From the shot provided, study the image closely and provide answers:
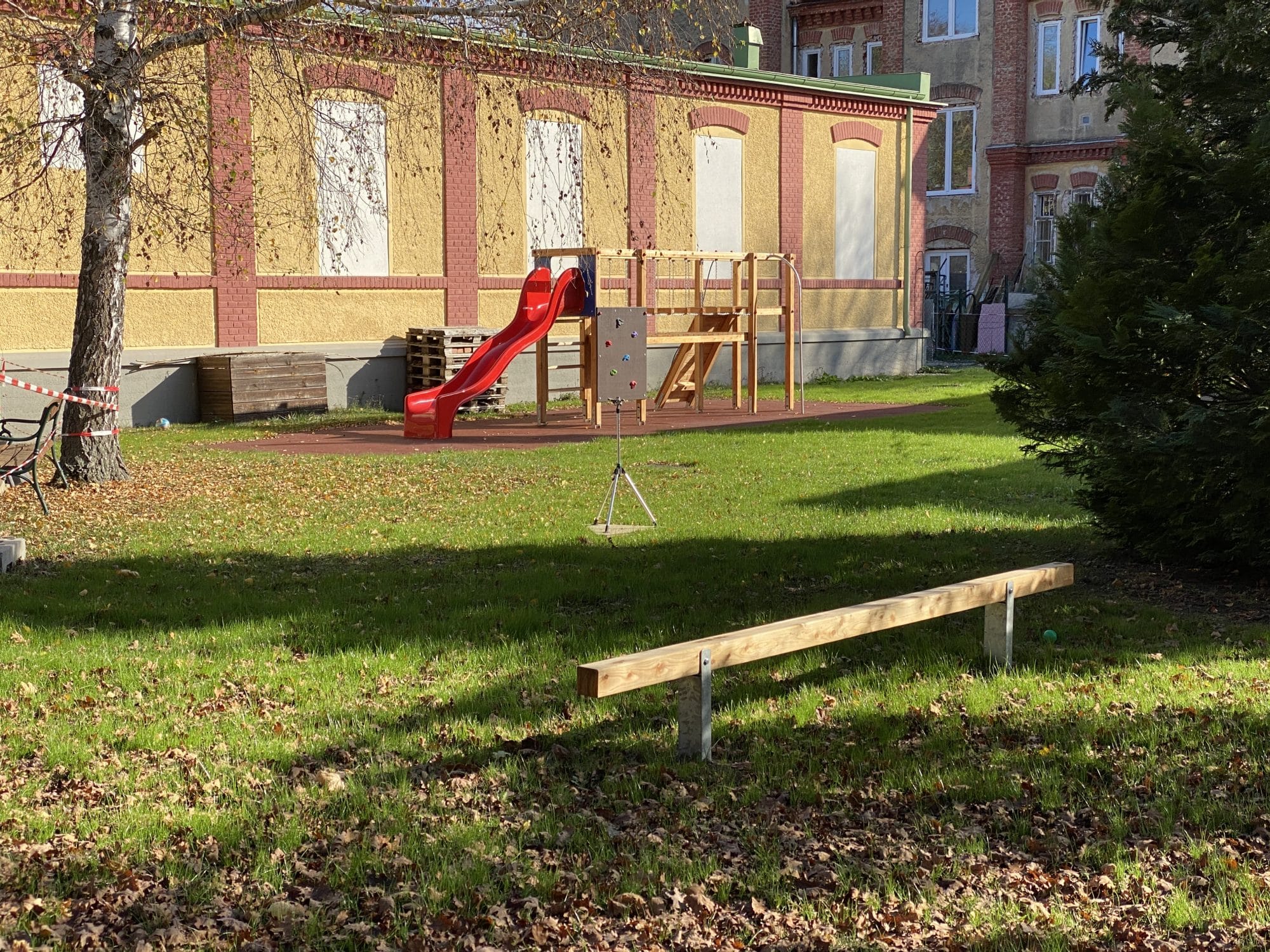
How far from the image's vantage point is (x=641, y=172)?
80.6 ft

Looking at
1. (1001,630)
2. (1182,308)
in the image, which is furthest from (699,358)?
(1001,630)

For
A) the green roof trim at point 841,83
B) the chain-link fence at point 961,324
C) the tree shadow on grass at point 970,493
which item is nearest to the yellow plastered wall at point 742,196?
the green roof trim at point 841,83

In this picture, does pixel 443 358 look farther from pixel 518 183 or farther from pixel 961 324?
pixel 961 324

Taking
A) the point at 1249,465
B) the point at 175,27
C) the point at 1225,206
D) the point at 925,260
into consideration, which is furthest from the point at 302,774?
the point at 925,260

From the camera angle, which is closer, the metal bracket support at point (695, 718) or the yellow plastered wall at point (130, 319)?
the metal bracket support at point (695, 718)

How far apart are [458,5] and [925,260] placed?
101 feet

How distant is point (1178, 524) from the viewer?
9062mm

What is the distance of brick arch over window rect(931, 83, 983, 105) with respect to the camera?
39.0 metres

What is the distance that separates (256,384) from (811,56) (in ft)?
87.0

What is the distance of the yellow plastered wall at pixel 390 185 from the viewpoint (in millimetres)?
19500

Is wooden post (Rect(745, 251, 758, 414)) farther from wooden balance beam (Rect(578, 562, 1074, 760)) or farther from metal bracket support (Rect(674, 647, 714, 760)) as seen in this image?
metal bracket support (Rect(674, 647, 714, 760))

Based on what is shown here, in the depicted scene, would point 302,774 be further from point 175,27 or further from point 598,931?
point 175,27

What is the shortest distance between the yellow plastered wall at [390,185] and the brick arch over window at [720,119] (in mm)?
5016

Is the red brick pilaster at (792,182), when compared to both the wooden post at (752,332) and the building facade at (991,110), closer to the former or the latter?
the wooden post at (752,332)
